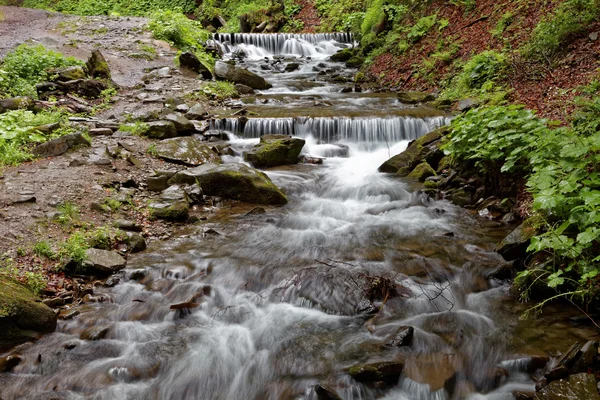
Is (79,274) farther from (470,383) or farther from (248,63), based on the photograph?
(248,63)

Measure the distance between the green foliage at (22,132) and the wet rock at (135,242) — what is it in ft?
9.61

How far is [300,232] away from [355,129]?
15.3 feet

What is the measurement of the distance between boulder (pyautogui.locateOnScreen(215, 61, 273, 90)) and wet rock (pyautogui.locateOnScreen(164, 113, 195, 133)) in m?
4.84

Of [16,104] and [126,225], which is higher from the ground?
[16,104]

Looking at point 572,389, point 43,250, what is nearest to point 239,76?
point 43,250

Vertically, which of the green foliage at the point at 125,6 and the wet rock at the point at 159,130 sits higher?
the green foliage at the point at 125,6

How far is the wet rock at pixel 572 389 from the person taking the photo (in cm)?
304

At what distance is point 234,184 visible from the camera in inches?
307

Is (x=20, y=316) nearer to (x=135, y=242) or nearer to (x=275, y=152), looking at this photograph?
(x=135, y=242)

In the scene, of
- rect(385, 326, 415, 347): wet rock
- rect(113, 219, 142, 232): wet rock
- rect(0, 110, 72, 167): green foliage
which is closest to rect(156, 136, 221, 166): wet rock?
rect(0, 110, 72, 167): green foliage

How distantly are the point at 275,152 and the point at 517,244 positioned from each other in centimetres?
553

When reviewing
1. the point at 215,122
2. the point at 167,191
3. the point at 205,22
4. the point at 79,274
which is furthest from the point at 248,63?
the point at 79,274

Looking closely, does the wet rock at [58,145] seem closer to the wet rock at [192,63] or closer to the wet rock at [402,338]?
the wet rock at [402,338]

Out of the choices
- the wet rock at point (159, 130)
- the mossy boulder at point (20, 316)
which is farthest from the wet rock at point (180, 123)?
the mossy boulder at point (20, 316)
